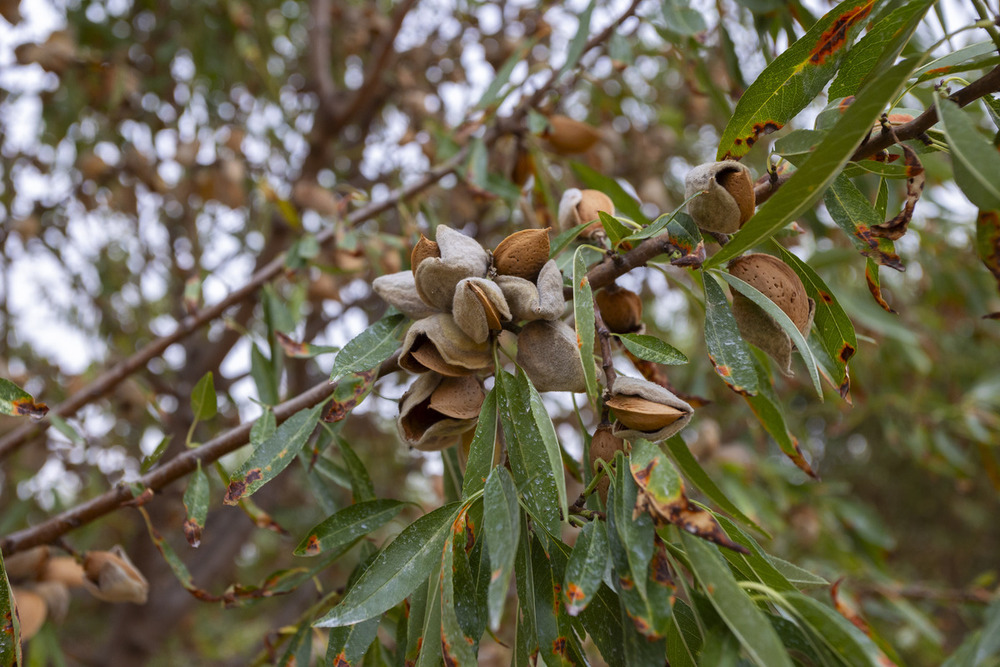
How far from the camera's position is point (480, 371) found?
61cm

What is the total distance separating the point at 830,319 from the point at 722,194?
0.55ft

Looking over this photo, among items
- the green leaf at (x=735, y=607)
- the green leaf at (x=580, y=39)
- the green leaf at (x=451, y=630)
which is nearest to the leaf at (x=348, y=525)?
the green leaf at (x=451, y=630)

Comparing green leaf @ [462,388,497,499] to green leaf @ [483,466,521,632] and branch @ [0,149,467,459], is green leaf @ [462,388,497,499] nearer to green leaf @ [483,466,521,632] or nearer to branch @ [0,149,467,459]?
green leaf @ [483,466,521,632]

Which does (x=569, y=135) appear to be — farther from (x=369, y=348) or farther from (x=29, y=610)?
(x=29, y=610)

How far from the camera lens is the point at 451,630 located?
483mm

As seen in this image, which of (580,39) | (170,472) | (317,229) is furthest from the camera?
(317,229)

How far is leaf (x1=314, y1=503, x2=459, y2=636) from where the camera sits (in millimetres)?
512

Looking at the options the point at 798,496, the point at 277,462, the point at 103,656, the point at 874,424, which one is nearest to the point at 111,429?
the point at 103,656

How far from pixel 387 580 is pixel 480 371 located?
188mm

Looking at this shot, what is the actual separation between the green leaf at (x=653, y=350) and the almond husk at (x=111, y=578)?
0.66m

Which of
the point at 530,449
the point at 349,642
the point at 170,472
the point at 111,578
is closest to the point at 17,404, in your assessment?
the point at 170,472

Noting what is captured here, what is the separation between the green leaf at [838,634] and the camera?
418mm

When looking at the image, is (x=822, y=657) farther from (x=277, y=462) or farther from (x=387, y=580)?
(x=277, y=462)

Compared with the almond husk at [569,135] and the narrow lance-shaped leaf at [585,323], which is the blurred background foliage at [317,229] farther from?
the narrow lance-shaped leaf at [585,323]
